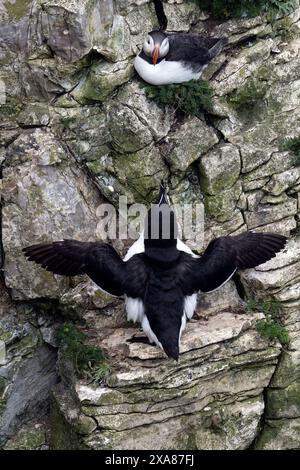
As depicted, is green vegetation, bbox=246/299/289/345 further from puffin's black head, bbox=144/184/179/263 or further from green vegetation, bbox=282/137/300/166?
green vegetation, bbox=282/137/300/166

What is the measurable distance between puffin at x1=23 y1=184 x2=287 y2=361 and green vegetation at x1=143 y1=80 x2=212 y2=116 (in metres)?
1.37

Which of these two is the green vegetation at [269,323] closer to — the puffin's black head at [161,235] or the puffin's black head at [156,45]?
the puffin's black head at [161,235]

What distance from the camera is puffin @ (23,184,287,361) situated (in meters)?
9.16

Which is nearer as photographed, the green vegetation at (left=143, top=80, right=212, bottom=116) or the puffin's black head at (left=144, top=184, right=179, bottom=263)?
the puffin's black head at (left=144, top=184, right=179, bottom=263)

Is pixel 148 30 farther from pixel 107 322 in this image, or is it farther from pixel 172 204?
pixel 107 322

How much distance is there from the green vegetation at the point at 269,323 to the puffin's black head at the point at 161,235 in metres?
1.56

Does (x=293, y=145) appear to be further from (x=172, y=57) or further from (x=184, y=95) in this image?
(x=172, y=57)

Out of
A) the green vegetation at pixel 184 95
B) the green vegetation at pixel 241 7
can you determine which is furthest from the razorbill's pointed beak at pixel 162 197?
Answer: the green vegetation at pixel 241 7

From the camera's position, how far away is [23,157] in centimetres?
988

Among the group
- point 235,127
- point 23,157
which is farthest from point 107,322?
point 235,127

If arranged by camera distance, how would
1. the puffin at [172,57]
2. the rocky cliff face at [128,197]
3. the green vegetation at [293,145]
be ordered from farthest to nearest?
the green vegetation at [293,145]
the puffin at [172,57]
the rocky cliff face at [128,197]

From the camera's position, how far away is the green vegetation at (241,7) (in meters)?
10.6

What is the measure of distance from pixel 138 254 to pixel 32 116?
2.28 meters

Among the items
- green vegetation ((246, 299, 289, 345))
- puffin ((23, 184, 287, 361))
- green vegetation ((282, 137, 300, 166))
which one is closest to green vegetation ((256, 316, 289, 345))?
green vegetation ((246, 299, 289, 345))
